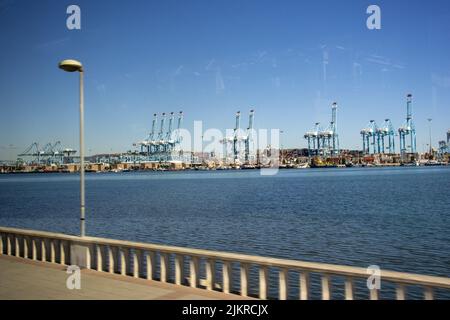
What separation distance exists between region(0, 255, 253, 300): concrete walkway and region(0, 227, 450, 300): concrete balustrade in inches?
15.1

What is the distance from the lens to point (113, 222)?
43688mm

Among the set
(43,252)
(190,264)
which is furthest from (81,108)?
(190,264)

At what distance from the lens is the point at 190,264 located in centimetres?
827

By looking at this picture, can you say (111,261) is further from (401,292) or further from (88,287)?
→ (401,292)

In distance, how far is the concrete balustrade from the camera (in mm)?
6375

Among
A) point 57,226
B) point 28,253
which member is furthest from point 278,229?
point 28,253

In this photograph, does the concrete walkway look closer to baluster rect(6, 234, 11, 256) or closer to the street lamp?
the street lamp

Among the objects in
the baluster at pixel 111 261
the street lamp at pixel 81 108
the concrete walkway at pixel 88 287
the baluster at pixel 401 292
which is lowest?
the concrete walkway at pixel 88 287

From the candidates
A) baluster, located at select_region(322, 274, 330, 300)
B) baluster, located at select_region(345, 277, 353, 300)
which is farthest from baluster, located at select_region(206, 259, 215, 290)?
baluster, located at select_region(345, 277, 353, 300)

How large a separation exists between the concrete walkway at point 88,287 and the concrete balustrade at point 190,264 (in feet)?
1.26

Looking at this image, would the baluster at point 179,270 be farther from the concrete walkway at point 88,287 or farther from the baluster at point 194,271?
the baluster at point 194,271

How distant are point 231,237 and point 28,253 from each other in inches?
830

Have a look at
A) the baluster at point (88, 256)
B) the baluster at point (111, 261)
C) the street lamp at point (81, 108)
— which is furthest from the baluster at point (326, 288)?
the street lamp at point (81, 108)

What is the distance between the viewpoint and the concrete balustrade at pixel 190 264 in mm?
6375
